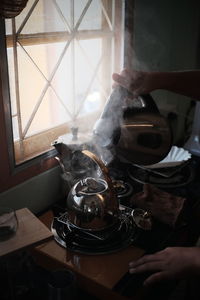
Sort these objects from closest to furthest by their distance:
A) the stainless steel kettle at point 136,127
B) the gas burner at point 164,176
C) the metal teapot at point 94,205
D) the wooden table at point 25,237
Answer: the wooden table at point 25,237 < the metal teapot at point 94,205 < the stainless steel kettle at point 136,127 < the gas burner at point 164,176

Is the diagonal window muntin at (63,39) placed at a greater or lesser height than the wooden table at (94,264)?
greater

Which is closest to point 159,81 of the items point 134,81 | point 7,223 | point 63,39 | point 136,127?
point 134,81

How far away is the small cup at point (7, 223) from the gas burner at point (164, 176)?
2.07ft

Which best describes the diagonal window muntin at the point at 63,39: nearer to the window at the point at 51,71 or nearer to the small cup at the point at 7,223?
the window at the point at 51,71

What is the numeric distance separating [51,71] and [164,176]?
65cm

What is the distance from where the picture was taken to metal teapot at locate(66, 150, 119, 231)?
3.57 ft

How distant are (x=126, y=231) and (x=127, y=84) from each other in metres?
0.50

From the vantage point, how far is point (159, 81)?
1.44 metres

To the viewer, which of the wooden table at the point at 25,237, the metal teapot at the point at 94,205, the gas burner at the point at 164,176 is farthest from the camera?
the gas burner at the point at 164,176

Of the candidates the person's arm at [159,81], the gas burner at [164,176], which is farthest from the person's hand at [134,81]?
the gas burner at [164,176]

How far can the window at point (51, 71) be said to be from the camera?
1.24 metres

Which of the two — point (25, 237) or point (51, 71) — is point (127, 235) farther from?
point (51, 71)

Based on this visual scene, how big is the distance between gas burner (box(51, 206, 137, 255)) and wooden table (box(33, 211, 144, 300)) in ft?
0.05

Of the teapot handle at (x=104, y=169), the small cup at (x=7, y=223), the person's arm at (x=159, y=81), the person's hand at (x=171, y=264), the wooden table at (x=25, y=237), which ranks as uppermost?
the person's arm at (x=159, y=81)
